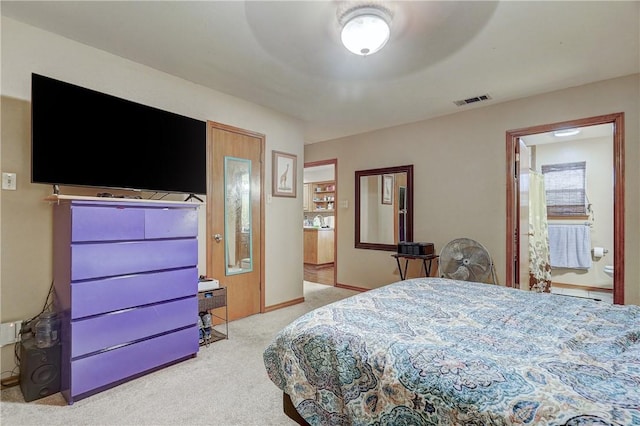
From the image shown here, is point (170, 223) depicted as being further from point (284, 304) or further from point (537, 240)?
point (537, 240)

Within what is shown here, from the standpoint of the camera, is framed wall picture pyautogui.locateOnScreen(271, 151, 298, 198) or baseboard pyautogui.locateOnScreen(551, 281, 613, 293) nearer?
framed wall picture pyautogui.locateOnScreen(271, 151, 298, 198)

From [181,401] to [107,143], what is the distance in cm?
177

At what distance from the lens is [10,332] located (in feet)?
6.60

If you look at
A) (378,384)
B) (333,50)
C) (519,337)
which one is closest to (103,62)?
(333,50)

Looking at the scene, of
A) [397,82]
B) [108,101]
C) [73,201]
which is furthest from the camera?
[397,82]

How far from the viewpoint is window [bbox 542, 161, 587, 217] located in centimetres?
476

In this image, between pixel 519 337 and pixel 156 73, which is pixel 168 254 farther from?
pixel 519 337

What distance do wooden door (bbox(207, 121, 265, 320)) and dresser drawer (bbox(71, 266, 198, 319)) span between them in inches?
28.7

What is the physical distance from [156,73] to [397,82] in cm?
222

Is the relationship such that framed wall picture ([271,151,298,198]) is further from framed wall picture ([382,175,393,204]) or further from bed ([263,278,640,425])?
bed ([263,278,640,425])

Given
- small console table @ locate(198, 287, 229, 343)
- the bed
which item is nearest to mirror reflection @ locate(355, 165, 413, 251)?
small console table @ locate(198, 287, 229, 343)

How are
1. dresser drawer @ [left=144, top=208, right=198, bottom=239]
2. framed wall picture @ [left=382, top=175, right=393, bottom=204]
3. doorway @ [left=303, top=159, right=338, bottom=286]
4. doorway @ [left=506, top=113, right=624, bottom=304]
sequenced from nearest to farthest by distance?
dresser drawer @ [left=144, top=208, right=198, bottom=239], doorway @ [left=506, top=113, right=624, bottom=304], framed wall picture @ [left=382, top=175, right=393, bottom=204], doorway @ [left=303, top=159, right=338, bottom=286]

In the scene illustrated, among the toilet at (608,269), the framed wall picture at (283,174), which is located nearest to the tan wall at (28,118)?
the framed wall picture at (283,174)

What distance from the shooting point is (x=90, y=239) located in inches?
74.4
